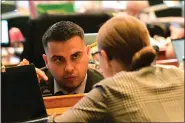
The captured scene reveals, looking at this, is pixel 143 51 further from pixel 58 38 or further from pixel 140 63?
pixel 58 38

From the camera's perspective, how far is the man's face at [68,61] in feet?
4.94

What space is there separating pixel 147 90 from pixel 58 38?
59 centimetres

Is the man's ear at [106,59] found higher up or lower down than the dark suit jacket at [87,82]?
higher up

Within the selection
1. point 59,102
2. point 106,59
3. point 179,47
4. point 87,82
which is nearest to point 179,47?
point 179,47

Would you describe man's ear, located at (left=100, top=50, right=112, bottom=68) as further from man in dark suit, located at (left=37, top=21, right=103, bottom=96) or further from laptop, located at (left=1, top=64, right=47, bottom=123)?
man in dark suit, located at (left=37, top=21, right=103, bottom=96)

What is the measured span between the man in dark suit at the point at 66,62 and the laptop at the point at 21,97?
27 centimetres

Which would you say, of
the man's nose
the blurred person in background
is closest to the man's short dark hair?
the man's nose

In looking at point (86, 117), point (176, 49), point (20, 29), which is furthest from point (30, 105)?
point (20, 29)

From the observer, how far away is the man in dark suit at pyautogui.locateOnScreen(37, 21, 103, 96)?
151 centimetres

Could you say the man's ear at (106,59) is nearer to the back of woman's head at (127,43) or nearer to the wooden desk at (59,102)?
the back of woman's head at (127,43)

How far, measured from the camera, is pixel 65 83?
1.54 metres

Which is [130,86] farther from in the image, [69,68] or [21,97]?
[69,68]

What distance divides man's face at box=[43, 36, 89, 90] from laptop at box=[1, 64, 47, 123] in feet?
0.97

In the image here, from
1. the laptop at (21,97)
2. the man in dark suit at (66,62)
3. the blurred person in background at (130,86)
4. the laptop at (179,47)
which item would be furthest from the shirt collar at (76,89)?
the laptop at (179,47)
